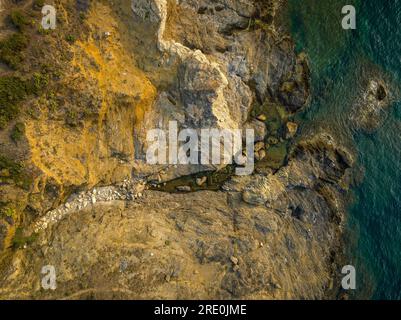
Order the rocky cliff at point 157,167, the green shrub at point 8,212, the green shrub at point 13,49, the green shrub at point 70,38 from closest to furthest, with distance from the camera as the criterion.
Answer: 1. the green shrub at point 13,49
2. the green shrub at point 8,212
3. the rocky cliff at point 157,167
4. the green shrub at point 70,38

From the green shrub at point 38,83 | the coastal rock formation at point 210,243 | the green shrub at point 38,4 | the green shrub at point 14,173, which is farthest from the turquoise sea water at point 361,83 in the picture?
the green shrub at point 14,173

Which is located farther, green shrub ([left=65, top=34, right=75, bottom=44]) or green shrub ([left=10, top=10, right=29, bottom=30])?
green shrub ([left=65, top=34, right=75, bottom=44])

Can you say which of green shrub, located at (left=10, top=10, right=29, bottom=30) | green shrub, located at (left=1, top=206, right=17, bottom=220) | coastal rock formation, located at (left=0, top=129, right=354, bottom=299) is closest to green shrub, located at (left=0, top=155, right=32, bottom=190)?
green shrub, located at (left=1, top=206, right=17, bottom=220)

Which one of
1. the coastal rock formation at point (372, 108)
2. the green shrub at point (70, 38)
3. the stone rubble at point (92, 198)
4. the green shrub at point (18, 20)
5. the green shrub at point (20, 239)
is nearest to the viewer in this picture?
the green shrub at point (18, 20)

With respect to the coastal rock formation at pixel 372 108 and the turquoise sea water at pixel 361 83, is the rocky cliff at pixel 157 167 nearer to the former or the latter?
the turquoise sea water at pixel 361 83

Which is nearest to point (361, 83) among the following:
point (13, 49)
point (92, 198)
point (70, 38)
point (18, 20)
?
point (70, 38)

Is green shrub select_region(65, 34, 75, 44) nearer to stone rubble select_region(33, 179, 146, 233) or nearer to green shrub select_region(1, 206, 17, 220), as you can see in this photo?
stone rubble select_region(33, 179, 146, 233)

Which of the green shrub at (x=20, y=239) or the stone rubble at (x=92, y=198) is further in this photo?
the stone rubble at (x=92, y=198)
